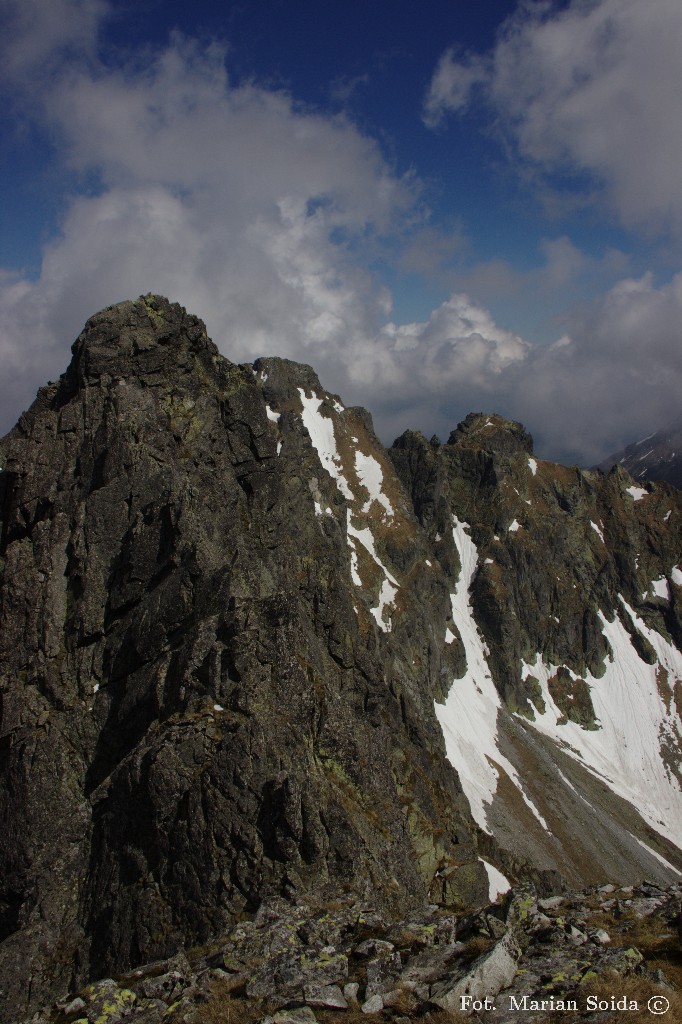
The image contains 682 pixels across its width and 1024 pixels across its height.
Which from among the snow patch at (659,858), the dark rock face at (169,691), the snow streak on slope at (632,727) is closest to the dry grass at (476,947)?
the dark rock face at (169,691)

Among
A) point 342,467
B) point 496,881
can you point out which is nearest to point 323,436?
point 342,467

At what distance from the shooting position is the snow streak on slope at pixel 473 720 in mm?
97312

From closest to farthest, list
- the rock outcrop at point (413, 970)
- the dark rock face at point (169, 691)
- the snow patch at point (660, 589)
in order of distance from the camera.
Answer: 1. the rock outcrop at point (413, 970)
2. the dark rock face at point (169, 691)
3. the snow patch at point (660, 589)

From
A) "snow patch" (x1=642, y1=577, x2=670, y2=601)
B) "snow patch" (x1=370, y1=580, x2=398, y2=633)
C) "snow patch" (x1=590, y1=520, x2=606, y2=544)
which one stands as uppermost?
"snow patch" (x1=590, y1=520, x2=606, y2=544)

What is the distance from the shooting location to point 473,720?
119 metres

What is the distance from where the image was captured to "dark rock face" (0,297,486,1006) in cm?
2648

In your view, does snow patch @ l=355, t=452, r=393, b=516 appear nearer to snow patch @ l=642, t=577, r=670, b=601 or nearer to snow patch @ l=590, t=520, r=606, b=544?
snow patch @ l=590, t=520, r=606, b=544

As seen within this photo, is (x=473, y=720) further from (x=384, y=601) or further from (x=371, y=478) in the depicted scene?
(x=371, y=478)

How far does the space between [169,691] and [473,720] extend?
98351 mm

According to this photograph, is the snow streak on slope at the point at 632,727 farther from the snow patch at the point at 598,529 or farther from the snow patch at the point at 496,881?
the snow patch at the point at 496,881

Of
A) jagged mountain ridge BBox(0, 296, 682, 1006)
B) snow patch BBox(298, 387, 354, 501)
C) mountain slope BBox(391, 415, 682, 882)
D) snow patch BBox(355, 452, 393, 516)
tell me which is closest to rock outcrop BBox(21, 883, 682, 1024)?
jagged mountain ridge BBox(0, 296, 682, 1006)

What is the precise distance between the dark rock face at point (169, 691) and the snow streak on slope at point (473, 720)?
137ft

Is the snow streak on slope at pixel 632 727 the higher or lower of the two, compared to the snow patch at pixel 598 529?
lower

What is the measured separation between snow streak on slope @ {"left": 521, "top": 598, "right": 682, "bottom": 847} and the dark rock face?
93039 millimetres
